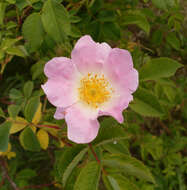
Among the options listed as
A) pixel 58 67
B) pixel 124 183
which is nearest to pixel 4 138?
pixel 58 67

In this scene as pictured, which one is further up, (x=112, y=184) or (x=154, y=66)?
(x=154, y=66)

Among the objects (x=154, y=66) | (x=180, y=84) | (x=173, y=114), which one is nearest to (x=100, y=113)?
(x=154, y=66)

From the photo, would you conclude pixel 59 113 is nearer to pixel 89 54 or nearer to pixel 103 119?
pixel 89 54

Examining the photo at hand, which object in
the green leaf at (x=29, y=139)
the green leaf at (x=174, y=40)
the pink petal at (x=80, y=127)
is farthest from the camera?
the green leaf at (x=174, y=40)

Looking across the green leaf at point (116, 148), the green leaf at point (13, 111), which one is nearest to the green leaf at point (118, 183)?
the green leaf at point (116, 148)

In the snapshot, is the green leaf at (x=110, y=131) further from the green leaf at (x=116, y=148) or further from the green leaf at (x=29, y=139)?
the green leaf at (x=29, y=139)

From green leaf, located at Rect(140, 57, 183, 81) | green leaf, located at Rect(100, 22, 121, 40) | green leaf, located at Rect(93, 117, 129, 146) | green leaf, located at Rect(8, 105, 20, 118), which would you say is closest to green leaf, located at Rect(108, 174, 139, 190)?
green leaf, located at Rect(93, 117, 129, 146)

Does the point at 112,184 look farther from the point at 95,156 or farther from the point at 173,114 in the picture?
the point at 173,114

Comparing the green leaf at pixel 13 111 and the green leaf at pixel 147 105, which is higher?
the green leaf at pixel 147 105
